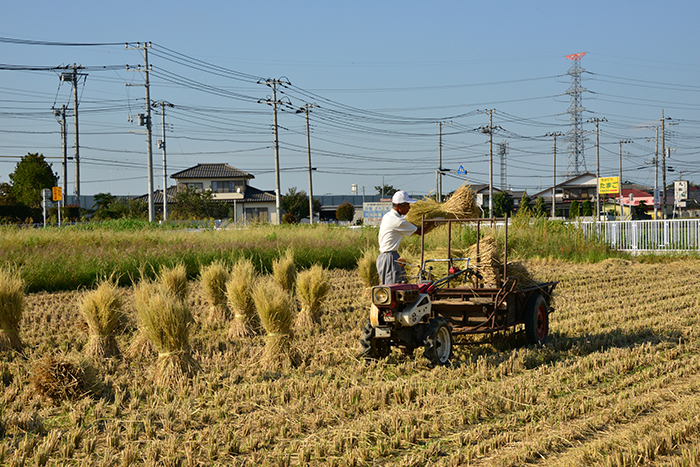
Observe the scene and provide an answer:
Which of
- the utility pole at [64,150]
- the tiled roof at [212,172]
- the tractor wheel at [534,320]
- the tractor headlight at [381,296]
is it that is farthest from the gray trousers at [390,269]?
the tiled roof at [212,172]

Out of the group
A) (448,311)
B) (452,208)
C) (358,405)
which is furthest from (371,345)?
(452,208)

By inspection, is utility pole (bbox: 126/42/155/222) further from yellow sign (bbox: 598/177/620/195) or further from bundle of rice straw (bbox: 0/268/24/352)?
yellow sign (bbox: 598/177/620/195)

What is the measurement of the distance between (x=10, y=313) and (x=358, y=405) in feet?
15.9

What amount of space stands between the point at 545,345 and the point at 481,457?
3820mm

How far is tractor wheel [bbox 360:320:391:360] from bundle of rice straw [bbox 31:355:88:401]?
2.77m

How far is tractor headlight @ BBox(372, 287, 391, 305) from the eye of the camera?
619 centimetres

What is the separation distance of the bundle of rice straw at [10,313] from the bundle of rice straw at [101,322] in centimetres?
78

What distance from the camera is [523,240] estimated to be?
Answer: 20562 mm

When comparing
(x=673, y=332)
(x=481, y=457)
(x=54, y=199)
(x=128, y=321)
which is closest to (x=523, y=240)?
(x=673, y=332)

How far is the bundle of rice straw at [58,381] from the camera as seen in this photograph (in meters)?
5.59

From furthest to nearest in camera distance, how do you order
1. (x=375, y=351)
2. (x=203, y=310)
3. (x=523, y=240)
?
1. (x=523, y=240)
2. (x=203, y=310)
3. (x=375, y=351)

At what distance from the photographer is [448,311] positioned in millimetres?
7098

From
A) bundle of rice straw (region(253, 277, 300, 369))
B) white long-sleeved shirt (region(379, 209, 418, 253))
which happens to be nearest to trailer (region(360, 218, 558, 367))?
white long-sleeved shirt (region(379, 209, 418, 253))

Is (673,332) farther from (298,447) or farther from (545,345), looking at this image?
(298,447)
